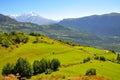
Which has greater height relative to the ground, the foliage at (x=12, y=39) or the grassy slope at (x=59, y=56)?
the foliage at (x=12, y=39)

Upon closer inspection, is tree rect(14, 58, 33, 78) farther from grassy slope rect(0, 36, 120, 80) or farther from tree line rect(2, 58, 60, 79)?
grassy slope rect(0, 36, 120, 80)

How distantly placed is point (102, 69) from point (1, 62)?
50.2m

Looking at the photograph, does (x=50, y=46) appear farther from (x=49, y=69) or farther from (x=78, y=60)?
(x=49, y=69)

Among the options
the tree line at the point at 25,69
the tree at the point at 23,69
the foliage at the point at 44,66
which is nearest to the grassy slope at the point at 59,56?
the foliage at the point at 44,66

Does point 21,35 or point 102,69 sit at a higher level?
point 21,35

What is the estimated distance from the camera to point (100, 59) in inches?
5802

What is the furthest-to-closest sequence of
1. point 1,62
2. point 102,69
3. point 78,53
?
1. point 78,53
2. point 1,62
3. point 102,69

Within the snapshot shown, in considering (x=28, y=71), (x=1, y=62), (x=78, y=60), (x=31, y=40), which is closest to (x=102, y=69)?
(x=78, y=60)

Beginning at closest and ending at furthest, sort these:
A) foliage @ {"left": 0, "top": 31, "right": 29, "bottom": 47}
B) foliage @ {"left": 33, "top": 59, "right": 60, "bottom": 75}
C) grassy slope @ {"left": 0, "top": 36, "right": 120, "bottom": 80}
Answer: foliage @ {"left": 33, "top": 59, "right": 60, "bottom": 75}, grassy slope @ {"left": 0, "top": 36, "right": 120, "bottom": 80}, foliage @ {"left": 0, "top": 31, "right": 29, "bottom": 47}

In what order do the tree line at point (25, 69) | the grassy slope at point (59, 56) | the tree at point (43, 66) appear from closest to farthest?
the tree line at point (25, 69), the tree at point (43, 66), the grassy slope at point (59, 56)

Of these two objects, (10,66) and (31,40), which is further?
(31,40)

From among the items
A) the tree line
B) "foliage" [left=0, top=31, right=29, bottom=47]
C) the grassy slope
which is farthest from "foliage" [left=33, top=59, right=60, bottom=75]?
"foliage" [left=0, top=31, right=29, bottom=47]

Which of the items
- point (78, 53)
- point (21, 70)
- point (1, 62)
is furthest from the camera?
point (78, 53)

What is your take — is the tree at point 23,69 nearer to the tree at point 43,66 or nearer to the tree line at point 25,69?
the tree line at point 25,69
